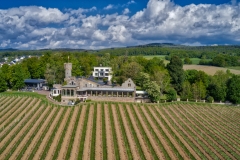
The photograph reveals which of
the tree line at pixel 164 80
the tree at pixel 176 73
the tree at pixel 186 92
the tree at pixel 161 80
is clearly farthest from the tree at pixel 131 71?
the tree at pixel 186 92

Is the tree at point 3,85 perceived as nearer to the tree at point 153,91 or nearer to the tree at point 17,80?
the tree at point 17,80

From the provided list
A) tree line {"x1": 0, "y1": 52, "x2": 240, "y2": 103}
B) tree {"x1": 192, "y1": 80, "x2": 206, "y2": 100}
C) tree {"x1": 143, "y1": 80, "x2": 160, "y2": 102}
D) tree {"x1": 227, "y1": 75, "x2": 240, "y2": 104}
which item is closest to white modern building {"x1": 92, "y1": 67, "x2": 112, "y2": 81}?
tree line {"x1": 0, "y1": 52, "x2": 240, "y2": 103}

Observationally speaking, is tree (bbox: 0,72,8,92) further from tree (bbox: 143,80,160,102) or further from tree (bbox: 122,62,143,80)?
tree (bbox: 143,80,160,102)

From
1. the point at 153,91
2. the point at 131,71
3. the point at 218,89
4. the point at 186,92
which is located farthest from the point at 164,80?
the point at 218,89

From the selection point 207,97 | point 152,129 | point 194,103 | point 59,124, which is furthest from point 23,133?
point 207,97

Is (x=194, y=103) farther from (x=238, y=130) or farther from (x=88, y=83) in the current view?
(x=88, y=83)

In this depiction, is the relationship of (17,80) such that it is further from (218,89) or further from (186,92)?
(218,89)
